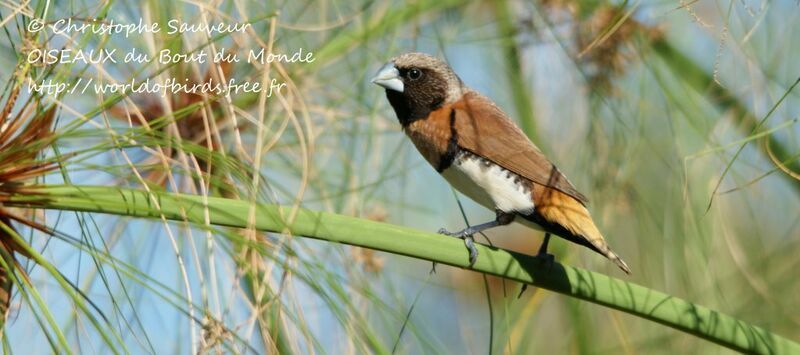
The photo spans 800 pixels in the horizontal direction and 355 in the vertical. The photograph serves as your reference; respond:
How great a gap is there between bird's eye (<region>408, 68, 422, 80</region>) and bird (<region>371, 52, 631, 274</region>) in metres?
0.02

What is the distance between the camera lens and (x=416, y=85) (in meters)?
2.51

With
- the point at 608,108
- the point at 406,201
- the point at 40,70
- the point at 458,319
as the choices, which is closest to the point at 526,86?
the point at 608,108

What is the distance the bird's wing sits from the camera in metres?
2.17

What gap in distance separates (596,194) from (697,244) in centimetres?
25

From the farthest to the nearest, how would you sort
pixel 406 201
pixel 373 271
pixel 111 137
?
1. pixel 406 201
2. pixel 373 271
3. pixel 111 137

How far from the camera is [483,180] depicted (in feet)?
7.21

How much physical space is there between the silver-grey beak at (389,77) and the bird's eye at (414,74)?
37mm

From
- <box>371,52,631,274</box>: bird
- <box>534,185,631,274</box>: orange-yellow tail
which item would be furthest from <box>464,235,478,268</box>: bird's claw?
<box>534,185,631,274</box>: orange-yellow tail

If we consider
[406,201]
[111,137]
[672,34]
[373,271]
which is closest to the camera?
[111,137]

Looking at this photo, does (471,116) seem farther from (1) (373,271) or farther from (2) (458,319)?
(2) (458,319)

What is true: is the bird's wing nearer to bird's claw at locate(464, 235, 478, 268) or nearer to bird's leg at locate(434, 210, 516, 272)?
bird's leg at locate(434, 210, 516, 272)

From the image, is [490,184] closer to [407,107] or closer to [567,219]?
[567,219]

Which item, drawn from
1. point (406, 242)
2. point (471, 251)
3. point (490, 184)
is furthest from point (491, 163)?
point (406, 242)

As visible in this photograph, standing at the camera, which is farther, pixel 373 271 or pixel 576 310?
pixel 576 310
